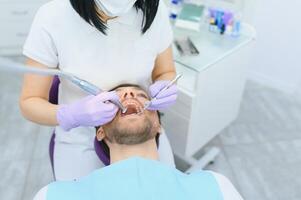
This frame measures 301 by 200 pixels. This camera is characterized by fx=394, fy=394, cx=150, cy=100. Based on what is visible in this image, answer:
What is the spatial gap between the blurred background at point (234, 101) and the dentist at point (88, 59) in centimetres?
27

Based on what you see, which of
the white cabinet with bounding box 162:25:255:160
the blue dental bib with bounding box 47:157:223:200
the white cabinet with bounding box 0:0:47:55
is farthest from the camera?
the white cabinet with bounding box 0:0:47:55

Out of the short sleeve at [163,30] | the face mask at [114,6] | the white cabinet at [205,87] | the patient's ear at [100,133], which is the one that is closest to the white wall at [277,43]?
the white cabinet at [205,87]

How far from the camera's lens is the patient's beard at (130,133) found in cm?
113

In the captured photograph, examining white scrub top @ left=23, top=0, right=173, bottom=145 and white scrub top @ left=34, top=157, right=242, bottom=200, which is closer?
white scrub top @ left=34, top=157, right=242, bottom=200

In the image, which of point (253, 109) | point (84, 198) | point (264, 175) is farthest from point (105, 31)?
point (253, 109)

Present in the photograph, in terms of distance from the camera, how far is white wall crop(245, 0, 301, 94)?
86.9 inches

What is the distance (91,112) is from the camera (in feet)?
3.52

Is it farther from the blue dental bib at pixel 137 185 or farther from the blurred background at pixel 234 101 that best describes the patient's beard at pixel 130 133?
the blurred background at pixel 234 101

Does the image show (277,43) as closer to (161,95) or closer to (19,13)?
(161,95)

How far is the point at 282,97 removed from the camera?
94.3 inches

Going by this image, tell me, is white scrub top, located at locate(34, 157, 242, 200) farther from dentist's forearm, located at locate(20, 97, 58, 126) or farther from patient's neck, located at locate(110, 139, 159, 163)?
dentist's forearm, located at locate(20, 97, 58, 126)

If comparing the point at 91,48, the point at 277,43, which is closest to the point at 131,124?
the point at 91,48

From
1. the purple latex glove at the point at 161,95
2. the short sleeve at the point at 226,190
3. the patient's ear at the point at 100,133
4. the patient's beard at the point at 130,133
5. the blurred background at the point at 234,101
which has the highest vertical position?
the purple latex glove at the point at 161,95

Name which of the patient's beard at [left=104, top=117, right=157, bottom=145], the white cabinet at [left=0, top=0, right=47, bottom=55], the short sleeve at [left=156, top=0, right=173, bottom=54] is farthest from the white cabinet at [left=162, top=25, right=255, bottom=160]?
the white cabinet at [left=0, top=0, right=47, bottom=55]
